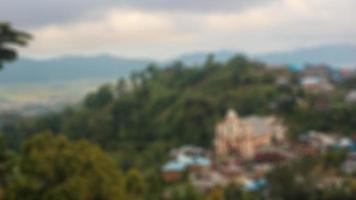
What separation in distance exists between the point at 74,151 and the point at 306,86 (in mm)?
30412

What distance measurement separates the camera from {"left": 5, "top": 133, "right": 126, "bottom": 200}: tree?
40.0 ft

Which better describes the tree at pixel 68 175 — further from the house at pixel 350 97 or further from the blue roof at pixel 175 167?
the house at pixel 350 97

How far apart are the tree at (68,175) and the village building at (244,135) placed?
59.4 ft

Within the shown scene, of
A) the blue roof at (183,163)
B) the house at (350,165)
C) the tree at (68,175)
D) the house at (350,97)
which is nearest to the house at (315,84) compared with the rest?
the house at (350,97)

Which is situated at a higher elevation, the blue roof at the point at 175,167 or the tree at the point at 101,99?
the tree at the point at 101,99

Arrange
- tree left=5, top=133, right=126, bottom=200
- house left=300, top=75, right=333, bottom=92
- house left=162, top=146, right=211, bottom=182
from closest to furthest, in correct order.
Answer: tree left=5, top=133, right=126, bottom=200, house left=162, top=146, right=211, bottom=182, house left=300, top=75, right=333, bottom=92

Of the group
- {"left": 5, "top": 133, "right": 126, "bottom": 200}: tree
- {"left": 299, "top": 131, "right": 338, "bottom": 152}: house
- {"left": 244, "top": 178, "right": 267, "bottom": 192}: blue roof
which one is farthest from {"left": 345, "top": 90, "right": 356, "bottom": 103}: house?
{"left": 5, "top": 133, "right": 126, "bottom": 200}: tree

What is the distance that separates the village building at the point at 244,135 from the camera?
104ft

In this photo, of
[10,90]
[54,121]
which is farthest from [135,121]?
[10,90]

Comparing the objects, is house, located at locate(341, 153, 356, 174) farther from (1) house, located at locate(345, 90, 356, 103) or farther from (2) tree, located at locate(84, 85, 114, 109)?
(2) tree, located at locate(84, 85, 114, 109)

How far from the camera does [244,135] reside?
1246 inches

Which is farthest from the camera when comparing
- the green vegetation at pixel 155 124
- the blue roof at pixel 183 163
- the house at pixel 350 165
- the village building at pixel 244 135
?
the village building at pixel 244 135

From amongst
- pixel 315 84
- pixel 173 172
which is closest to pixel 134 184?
pixel 173 172

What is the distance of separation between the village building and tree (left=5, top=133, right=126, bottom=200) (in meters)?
18.1
